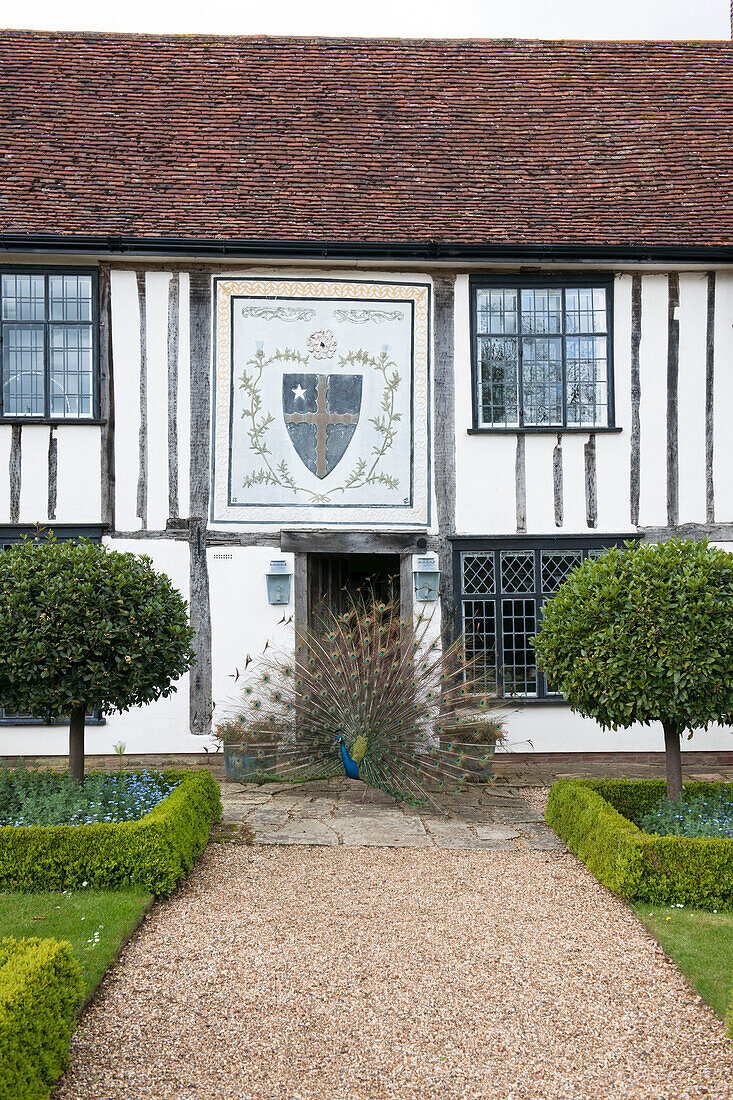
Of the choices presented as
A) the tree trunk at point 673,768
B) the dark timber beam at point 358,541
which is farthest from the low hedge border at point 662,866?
the dark timber beam at point 358,541

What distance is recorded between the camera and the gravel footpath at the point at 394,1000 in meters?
3.69

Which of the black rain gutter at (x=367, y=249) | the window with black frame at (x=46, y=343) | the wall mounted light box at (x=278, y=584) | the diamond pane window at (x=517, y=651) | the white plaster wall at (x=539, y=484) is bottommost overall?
the diamond pane window at (x=517, y=651)

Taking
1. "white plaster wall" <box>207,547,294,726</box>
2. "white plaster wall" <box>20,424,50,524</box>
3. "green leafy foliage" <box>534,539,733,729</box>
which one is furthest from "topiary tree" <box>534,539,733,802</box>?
"white plaster wall" <box>20,424,50,524</box>

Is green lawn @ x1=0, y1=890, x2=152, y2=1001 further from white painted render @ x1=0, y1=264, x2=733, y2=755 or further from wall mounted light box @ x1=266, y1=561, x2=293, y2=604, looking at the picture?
wall mounted light box @ x1=266, y1=561, x2=293, y2=604

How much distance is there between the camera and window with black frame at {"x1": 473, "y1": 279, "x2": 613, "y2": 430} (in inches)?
411

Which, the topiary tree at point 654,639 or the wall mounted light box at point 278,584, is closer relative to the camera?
the topiary tree at point 654,639

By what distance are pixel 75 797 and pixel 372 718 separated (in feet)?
8.08

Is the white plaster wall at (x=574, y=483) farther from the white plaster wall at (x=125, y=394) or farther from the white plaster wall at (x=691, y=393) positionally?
the white plaster wall at (x=125, y=394)

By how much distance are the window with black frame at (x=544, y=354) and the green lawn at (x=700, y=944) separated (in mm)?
6278

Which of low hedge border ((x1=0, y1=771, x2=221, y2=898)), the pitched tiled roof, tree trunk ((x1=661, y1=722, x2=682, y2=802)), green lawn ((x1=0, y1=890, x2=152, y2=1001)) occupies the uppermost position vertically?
the pitched tiled roof

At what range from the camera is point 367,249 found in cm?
997

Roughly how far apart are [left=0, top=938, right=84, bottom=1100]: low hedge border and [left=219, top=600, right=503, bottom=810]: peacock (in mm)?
3694

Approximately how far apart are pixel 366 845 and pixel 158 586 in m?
2.64

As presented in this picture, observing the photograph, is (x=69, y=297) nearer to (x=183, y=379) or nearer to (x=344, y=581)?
(x=183, y=379)
